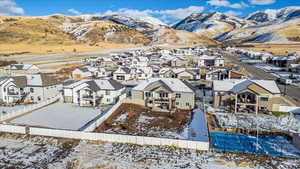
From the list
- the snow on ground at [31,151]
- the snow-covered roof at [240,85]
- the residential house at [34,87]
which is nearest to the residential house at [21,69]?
the residential house at [34,87]

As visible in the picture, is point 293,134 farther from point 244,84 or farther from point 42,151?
point 42,151

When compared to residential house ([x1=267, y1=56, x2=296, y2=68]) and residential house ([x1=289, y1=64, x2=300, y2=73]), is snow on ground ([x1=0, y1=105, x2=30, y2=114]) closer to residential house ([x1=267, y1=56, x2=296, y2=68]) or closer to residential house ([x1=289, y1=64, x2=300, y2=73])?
residential house ([x1=289, y1=64, x2=300, y2=73])

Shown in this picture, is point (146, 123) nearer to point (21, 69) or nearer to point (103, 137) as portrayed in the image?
point (103, 137)

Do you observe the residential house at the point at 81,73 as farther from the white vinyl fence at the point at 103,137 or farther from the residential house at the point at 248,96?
the residential house at the point at 248,96

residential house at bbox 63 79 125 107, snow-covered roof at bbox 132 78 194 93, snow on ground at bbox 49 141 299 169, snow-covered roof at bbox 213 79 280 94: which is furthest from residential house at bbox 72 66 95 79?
snow on ground at bbox 49 141 299 169

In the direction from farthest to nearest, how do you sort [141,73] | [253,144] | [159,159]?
[141,73] < [253,144] < [159,159]

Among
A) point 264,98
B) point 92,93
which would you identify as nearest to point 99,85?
point 92,93

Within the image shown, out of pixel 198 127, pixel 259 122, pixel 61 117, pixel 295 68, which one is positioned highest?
pixel 295 68
